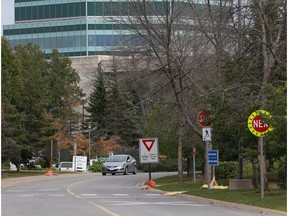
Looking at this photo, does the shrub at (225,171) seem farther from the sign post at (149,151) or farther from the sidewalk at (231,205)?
the sidewalk at (231,205)

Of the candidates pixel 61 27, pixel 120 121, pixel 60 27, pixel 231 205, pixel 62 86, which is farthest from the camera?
pixel 60 27

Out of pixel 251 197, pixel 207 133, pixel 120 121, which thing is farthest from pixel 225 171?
pixel 120 121

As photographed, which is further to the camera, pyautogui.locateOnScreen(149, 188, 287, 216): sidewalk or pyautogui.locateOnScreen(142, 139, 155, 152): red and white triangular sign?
pyautogui.locateOnScreen(142, 139, 155, 152): red and white triangular sign

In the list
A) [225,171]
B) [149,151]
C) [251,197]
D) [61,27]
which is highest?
[61,27]

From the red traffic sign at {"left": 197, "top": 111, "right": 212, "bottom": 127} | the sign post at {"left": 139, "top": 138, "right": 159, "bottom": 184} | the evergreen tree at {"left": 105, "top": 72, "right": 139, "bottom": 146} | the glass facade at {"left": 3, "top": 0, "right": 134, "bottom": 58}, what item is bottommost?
the sign post at {"left": 139, "top": 138, "right": 159, "bottom": 184}

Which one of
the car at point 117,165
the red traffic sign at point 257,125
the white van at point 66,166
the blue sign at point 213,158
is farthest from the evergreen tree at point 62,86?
the red traffic sign at point 257,125

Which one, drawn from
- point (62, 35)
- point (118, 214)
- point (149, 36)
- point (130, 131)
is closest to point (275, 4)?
point (149, 36)

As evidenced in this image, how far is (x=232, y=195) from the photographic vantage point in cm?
2236

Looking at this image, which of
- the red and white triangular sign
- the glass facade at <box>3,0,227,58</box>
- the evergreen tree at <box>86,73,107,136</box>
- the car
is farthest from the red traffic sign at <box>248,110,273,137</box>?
the glass facade at <box>3,0,227,58</box>

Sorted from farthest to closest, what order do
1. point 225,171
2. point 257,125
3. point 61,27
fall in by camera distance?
point 61,27
point 225,171
point 257,125

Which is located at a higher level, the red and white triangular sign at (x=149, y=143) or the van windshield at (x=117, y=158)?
the red and white triangular sign at (x=149, y=143)

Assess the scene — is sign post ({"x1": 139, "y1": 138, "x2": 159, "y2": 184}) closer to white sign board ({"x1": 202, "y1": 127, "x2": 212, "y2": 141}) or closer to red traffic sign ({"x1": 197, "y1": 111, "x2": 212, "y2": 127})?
red traffic sign ({"x1": 197, "y1": 111, "x2": 212, "y2": 127})

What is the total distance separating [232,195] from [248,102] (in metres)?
3.37

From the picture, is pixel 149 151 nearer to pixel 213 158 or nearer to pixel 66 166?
pixel 213 158
